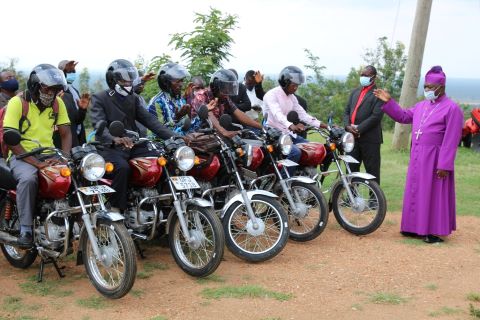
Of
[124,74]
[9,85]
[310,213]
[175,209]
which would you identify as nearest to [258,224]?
[175,209]

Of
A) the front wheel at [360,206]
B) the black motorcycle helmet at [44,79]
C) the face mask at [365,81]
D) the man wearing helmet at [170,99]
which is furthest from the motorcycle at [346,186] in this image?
the black motorcycle helmet at [44,79]

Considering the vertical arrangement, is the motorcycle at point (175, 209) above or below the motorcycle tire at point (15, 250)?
above

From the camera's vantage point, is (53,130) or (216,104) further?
(216,104)

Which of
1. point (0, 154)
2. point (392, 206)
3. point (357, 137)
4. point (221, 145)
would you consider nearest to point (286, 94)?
point (357, 137)

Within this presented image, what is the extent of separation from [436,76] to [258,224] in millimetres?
2748

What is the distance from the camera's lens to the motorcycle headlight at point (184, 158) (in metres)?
5.68

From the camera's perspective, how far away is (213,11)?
10289 mm

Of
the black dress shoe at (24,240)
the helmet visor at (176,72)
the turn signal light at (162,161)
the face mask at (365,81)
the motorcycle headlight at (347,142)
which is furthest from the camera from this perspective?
the face mask at (365,81)

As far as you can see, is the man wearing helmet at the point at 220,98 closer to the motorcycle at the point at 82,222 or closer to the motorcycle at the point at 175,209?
the motorcycle at the point at 175,209

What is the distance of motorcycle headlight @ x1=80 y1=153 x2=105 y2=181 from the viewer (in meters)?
5.08

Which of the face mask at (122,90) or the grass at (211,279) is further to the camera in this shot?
the face mask at (122,90)

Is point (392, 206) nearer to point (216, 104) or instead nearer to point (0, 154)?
point (216, 104)

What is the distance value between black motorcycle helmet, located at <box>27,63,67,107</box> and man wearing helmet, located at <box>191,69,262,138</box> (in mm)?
1868

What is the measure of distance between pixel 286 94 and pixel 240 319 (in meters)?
3.81
